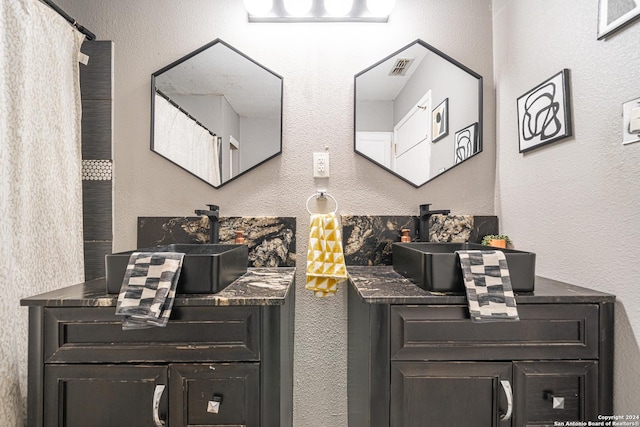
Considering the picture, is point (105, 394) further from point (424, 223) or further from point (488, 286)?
point (424, 223)

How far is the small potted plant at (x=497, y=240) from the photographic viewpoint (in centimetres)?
146

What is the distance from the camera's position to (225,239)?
5.12 feet

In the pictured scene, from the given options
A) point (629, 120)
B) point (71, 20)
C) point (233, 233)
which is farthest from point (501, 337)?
point (71, 20)

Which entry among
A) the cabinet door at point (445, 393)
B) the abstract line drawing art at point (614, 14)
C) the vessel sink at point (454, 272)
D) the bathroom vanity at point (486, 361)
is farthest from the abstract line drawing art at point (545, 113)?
the cabinet door at point (445, 393)

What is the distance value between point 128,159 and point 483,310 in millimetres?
1637

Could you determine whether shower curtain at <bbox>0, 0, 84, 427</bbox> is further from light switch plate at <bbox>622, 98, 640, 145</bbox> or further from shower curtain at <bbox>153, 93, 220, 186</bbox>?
light switch plate at <bbox>622, 98, 640, 145</bbox>

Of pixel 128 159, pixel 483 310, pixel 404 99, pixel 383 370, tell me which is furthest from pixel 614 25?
pixel 128 159

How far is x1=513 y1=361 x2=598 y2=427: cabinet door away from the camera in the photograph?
0.99m

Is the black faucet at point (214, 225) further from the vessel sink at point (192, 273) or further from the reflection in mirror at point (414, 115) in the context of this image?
the reflection in mirror at point (414, 115)

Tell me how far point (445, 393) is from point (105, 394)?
1021 millimetres

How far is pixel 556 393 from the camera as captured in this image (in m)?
0.99

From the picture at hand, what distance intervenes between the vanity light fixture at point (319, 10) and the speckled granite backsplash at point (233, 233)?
38.3 inches

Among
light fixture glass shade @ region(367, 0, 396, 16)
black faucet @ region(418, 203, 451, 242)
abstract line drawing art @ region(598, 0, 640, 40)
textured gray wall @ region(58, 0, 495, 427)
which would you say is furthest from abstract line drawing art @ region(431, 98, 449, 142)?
abstract line drawing art @ region(598, 0, 640, 40)

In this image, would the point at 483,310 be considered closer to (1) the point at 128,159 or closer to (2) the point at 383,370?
(2) the point at 383,370
